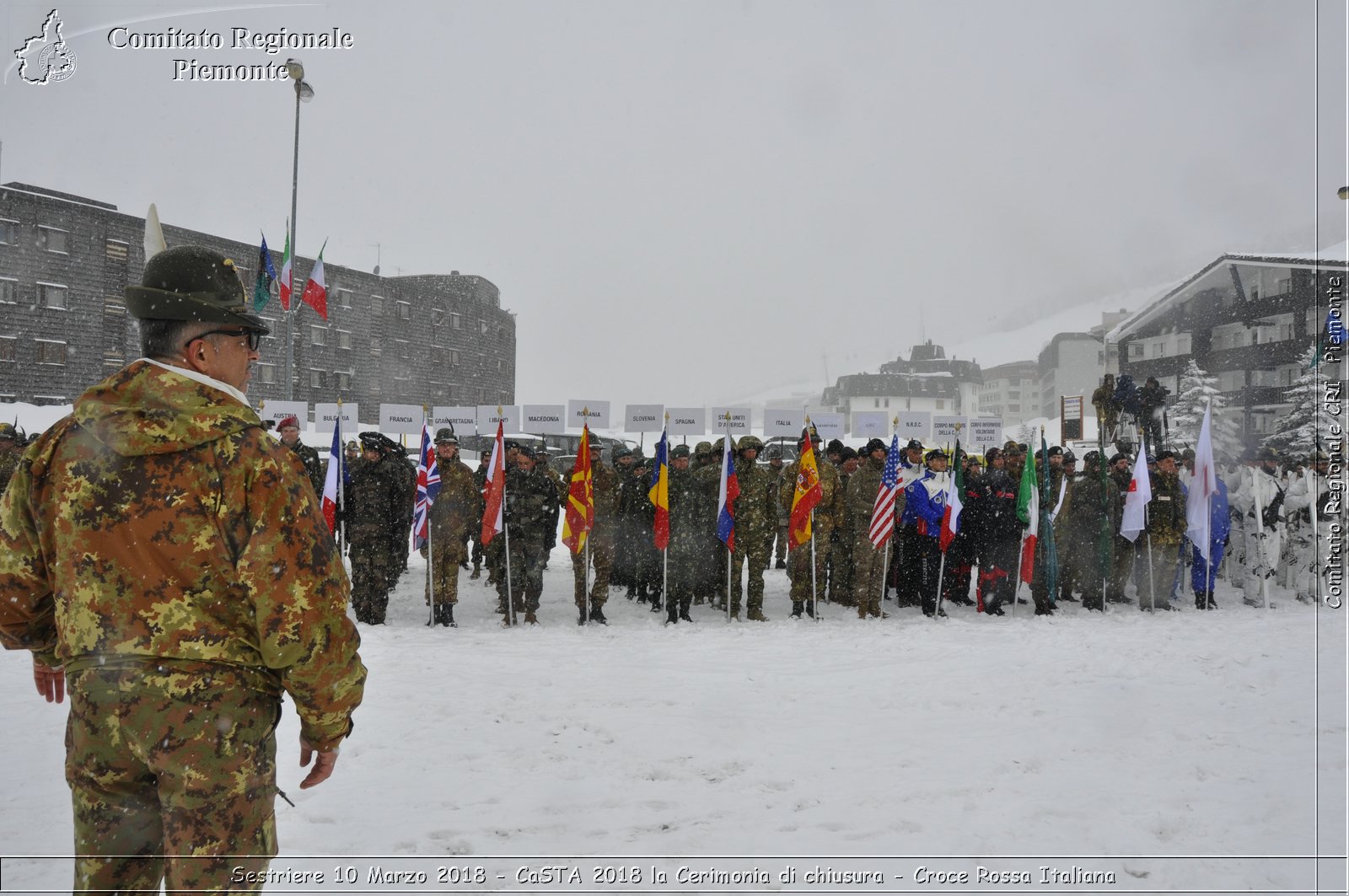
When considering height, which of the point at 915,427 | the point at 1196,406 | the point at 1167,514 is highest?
the point at 1196,406

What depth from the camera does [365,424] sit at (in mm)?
45406

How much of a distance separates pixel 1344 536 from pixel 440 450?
11963 millimetres

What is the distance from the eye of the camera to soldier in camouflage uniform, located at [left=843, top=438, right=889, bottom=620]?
10203 mm

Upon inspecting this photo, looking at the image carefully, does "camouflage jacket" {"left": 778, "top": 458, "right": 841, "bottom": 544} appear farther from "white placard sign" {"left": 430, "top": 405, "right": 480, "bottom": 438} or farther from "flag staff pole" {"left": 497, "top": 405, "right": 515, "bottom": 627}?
"white placard sign" {"left": 430, "top": 405, "right": 480, "bottom": 438}

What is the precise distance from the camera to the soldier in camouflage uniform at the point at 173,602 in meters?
1.95

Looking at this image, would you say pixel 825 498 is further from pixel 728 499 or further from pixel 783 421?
pixel 783 421

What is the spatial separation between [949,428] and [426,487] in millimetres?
8485

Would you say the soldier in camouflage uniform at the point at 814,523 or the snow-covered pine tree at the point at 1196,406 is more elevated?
the snow-covered pine tree at the point at 1196,406

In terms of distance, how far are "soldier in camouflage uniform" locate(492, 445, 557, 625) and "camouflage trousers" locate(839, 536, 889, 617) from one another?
4.23 m

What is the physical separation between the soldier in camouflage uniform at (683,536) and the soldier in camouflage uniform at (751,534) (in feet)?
1.89

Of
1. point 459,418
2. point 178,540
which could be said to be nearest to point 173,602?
point 178,540

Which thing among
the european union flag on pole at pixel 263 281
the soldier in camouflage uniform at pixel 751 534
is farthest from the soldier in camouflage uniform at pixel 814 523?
the european union flag on pole at pixel 263 281

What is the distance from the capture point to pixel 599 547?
10398 millimetres

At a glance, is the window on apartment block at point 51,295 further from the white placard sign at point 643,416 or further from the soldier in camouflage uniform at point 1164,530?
the soldier in camouflage uniform at point 1164,530
